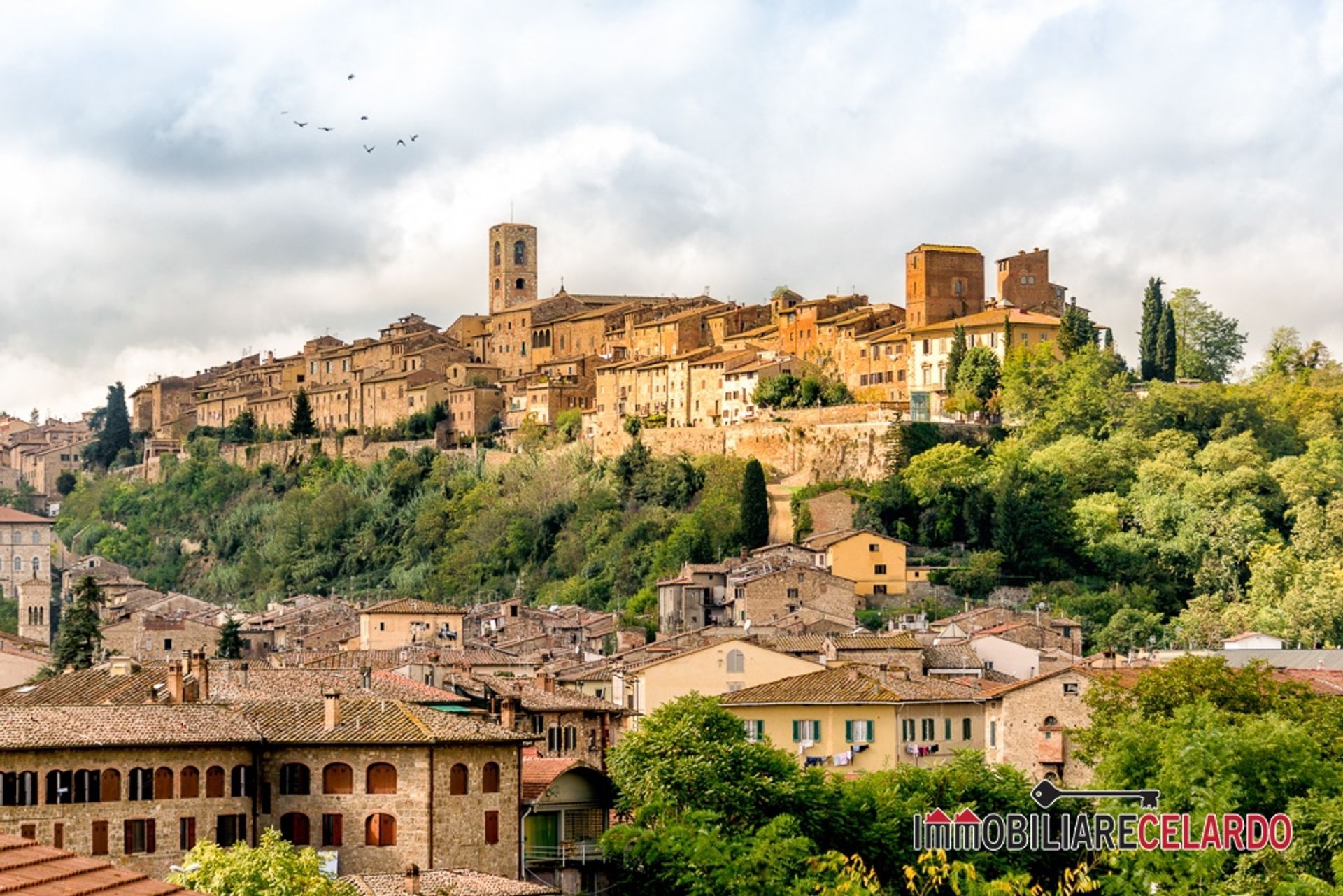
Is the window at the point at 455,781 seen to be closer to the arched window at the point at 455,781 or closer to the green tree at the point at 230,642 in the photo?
the arched window at the point at 455,781

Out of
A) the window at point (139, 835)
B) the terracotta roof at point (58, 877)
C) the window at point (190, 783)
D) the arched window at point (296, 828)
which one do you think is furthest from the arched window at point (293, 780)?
the terracotta roof at point (58, 877)

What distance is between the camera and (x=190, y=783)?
124ft

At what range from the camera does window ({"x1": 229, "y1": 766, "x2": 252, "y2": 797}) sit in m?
38.4

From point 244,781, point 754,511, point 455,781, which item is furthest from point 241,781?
point 754,511

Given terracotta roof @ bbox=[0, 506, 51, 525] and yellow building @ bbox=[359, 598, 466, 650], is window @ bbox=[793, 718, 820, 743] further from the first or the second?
terracotta roof @ bbox=[0, 506, 51, 525]

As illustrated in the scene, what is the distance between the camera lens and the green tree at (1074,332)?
103938mm

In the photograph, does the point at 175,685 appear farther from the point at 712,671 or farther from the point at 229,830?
the point at 712,671

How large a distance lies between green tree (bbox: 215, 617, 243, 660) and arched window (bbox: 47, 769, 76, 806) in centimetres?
3929

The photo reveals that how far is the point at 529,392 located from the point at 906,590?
127 ft

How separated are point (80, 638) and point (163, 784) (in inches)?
1265

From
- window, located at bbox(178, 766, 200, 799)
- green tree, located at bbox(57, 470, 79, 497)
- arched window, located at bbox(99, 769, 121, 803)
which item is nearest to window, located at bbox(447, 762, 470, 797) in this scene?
window, located at bbox(178, 766, 200, 799)

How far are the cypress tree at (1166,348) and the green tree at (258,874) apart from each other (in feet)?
255

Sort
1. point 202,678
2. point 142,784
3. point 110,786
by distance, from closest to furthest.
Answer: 1. point 110,786
2. point 142,784
3. point 202,678

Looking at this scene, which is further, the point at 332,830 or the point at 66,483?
the point at 66,483
